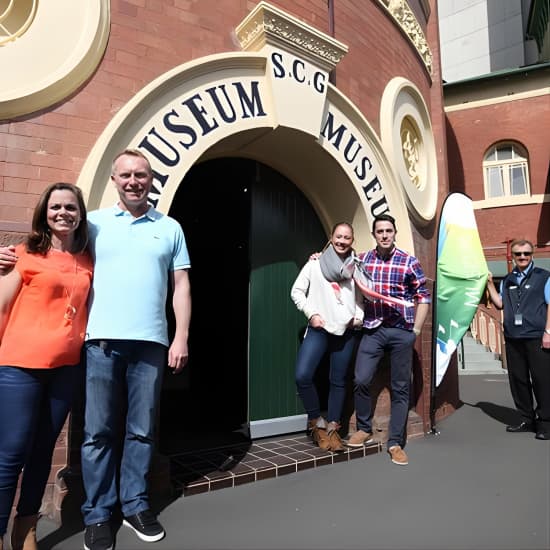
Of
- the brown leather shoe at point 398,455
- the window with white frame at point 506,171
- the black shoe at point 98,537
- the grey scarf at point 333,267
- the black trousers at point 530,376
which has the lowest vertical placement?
the brown leather shoe at point 398,455

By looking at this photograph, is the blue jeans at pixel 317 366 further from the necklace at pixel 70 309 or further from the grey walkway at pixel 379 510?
the necklace at pixel 70 309

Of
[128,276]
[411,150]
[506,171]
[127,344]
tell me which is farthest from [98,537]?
[506,171]

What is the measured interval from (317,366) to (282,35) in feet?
8.99

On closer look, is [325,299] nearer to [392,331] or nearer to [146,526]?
[392,331]

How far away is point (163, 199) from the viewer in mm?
3252

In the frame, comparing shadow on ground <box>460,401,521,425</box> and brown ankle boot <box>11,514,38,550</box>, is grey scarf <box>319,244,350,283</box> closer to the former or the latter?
brown ankle boot <box>11,514,38,550</box>

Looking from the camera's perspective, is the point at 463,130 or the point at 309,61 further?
the point at 463,130

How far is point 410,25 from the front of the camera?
6.07 m

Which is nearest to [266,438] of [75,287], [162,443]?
[162,443]

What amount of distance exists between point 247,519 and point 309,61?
362cm

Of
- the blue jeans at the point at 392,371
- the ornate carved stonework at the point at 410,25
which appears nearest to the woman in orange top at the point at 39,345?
the blue jeans at the point at 392,371

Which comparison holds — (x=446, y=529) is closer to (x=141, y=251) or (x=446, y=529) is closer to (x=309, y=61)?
(x=141, y=251)

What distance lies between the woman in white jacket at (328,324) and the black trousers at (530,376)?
1957 mm

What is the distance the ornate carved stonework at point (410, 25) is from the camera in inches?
224
